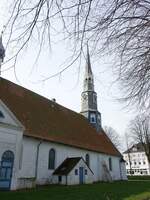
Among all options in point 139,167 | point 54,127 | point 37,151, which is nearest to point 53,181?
point 37,151

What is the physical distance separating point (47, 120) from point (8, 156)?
8.84 meters

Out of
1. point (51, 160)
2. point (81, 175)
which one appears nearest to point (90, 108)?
point (81, 175)

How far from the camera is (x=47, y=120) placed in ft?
85.3

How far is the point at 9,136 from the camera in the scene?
1778 cm

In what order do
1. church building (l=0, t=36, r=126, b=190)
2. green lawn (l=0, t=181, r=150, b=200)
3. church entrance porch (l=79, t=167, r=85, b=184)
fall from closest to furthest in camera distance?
green lawn (l=0, t=181, r=150, b=200) → church building (l=0, t=36, r=126, b=190) → church entrance porch (l=79, t=167, r=85, b=184)

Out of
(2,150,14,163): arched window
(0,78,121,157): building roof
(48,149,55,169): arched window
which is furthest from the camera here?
(48,149,55,169): arched window

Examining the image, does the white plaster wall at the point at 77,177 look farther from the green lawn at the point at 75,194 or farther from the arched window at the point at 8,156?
the arched window at the point at 8,156

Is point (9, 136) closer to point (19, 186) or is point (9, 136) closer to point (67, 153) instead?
point (19, 186)

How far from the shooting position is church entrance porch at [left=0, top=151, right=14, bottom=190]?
1667 cm

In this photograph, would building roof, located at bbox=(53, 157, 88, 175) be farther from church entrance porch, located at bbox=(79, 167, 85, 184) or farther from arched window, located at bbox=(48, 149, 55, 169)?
church entrance porch, located at bbox=(79, 167, 85, 184)

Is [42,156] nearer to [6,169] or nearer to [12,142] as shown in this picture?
[12,142]

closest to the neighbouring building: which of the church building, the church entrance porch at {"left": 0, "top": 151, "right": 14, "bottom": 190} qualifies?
the church building

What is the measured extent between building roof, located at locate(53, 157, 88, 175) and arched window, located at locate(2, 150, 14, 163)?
6.28m

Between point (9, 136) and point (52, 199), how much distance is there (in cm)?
713
